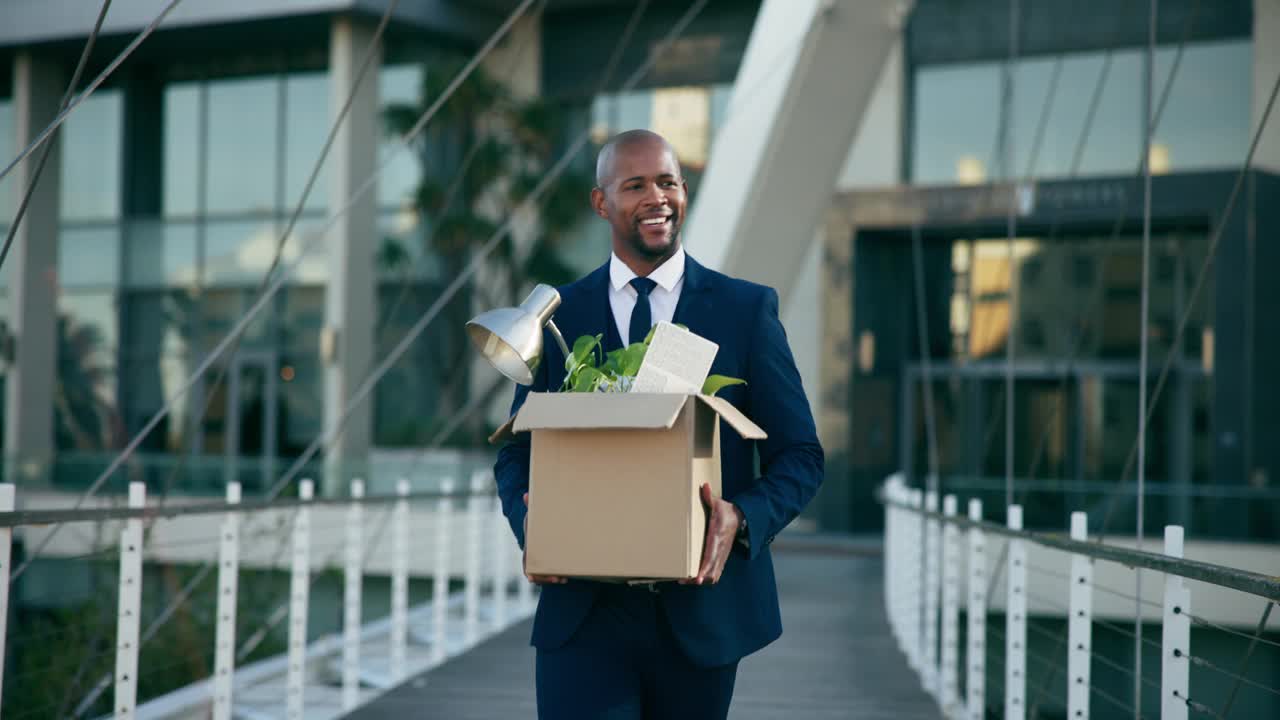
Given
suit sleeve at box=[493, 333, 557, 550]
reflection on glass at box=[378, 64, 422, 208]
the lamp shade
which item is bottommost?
suit sleeve at box=[493, 333, 557, 550]

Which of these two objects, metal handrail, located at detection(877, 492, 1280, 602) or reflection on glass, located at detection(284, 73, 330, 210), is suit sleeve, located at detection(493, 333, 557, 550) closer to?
metal handrail, located at detection(877, 492, 1280, 602)

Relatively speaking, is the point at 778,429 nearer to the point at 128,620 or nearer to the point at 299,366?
the point at 128,620

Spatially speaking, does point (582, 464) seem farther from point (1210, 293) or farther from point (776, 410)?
point (1210, 293)

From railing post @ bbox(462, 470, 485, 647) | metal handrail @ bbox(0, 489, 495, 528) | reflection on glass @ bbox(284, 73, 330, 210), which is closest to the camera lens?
metal handrail @ bbox(0, 489, 495, 528)

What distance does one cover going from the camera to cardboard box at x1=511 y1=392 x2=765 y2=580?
1.54 m

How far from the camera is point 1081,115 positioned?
13914 millimetres

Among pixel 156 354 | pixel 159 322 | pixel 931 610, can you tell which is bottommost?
pixel 931 610

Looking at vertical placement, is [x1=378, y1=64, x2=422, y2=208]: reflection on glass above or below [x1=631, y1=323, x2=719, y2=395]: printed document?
above

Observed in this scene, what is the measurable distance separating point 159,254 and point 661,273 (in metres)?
16.4

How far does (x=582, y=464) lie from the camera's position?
5.21 feet

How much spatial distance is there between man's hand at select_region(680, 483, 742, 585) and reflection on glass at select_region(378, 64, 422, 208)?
14.6 meters

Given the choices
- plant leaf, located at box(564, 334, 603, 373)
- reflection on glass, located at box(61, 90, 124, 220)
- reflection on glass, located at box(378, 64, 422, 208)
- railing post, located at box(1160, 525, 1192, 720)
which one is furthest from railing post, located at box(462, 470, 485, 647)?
reflection on glass, located at box(61, 90, 124, 220)

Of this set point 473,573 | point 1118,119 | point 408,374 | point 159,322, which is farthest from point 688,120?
point 473,573

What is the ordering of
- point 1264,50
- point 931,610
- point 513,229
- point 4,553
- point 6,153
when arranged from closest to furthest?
point 4,553 < point 931,610 < point 1264,50 < point 513,229 < point 6,153
